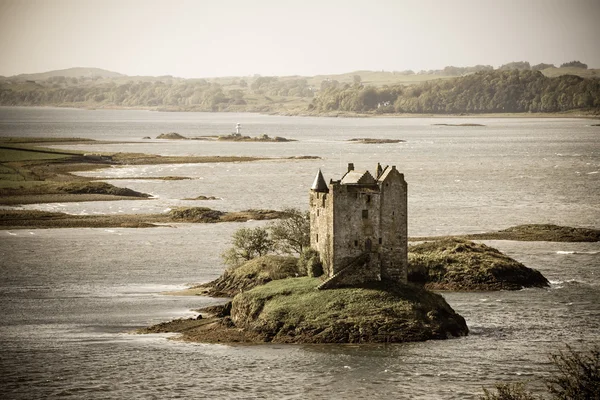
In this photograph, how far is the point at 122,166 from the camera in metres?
197

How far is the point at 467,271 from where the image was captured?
81.9 meters

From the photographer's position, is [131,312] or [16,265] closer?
[131,312]


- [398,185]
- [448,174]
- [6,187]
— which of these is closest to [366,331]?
[398,185]

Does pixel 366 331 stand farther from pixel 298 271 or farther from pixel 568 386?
pixel 568 386

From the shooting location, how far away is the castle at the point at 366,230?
67.1m

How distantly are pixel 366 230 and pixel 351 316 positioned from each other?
6293mm

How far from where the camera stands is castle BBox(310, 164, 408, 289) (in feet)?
220

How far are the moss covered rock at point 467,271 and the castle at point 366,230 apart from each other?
13866mm

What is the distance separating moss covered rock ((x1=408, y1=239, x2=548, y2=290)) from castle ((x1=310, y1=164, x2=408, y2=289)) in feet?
45.5

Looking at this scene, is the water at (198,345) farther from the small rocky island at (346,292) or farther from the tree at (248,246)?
the tree at (248,246)

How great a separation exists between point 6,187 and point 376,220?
89721mm

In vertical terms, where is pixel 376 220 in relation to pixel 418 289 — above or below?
above

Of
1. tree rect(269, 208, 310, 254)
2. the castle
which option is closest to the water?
the castle

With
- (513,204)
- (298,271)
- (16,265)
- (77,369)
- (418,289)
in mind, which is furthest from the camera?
(513,204)
